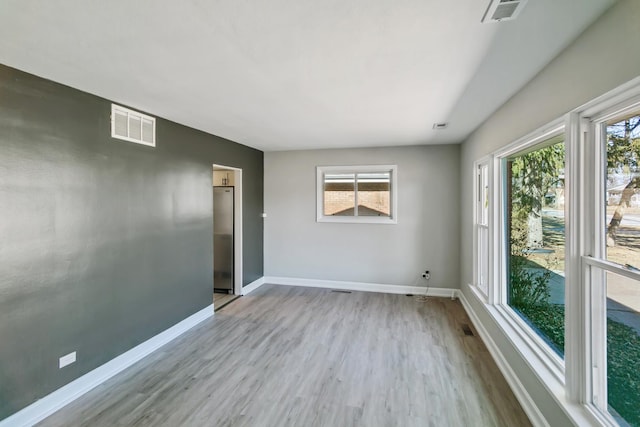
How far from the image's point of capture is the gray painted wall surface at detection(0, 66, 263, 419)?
204cm

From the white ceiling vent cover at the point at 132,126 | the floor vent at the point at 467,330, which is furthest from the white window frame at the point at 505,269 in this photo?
the white ceiling vent cover at the point at 132,126

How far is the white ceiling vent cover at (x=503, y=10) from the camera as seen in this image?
1320mm

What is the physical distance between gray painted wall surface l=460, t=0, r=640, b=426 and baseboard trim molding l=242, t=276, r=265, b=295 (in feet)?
11.9

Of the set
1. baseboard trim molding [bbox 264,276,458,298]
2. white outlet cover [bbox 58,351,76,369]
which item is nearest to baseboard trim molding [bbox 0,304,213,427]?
white outlet cover [bbox 58,351,76,369]

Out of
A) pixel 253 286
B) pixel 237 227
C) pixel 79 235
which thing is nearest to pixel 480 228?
pixel 237 227

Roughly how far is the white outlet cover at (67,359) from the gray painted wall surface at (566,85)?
3.48 meters

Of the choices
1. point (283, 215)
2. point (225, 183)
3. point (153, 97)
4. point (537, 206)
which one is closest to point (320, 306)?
point (283, 215)

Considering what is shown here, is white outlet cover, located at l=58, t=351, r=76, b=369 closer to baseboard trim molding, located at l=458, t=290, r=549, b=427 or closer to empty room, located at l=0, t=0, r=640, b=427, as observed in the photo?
empty room, located at l=0, t=0, r=640, b=427

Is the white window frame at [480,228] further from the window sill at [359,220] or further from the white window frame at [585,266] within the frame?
the white window frame at [585,266]

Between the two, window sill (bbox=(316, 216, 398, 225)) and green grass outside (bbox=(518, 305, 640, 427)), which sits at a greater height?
window sill (bbox=(316, 216, 398, 225))

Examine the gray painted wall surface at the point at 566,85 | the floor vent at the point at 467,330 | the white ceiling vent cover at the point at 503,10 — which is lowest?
the floor vent at the point at 467,330

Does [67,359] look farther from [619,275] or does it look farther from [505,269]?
[505,269]

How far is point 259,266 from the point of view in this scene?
5605mm

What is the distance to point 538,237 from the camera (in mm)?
2404
